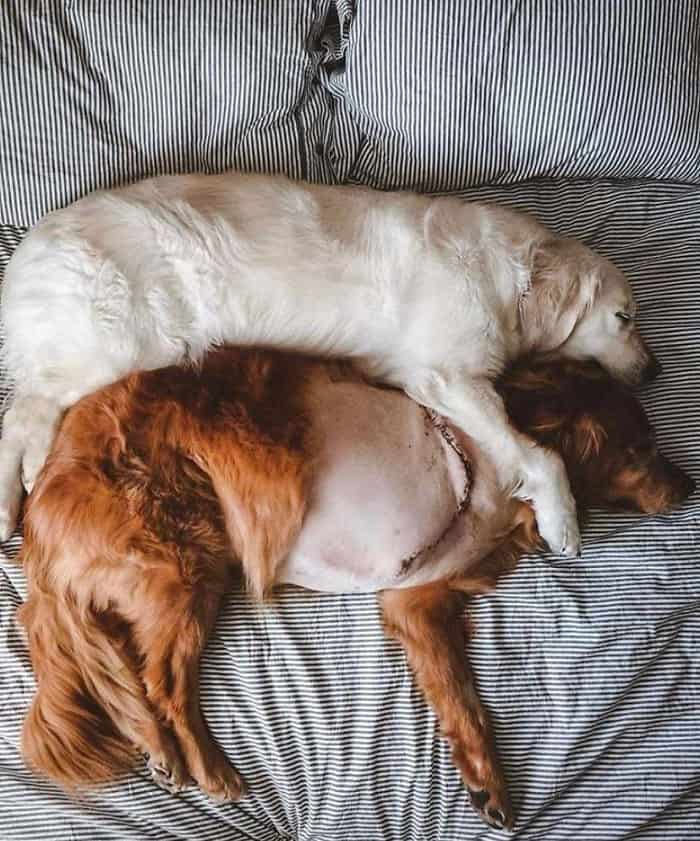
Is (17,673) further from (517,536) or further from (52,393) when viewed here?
(517,536)

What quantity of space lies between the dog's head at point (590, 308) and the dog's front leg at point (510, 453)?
0.24m

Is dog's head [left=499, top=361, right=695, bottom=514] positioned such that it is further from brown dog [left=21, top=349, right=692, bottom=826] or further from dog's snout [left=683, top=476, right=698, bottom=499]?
brown dog [left=21, top=349, right=692, bottom=826]

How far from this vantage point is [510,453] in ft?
5.68

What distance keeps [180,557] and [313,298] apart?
1.85 ft

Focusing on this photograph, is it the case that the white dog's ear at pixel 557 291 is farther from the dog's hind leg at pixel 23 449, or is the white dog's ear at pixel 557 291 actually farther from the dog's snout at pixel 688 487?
the dog's hind leg at pixel 23 449

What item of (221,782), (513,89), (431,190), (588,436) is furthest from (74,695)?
(513,89)

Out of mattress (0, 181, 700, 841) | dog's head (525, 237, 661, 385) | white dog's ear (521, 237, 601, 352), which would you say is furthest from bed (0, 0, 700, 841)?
white dog's ear (521, 237, 601, 352)

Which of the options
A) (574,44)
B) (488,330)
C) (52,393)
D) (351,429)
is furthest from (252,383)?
(574,44)

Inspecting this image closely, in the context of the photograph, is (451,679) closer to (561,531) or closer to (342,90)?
(561,531)

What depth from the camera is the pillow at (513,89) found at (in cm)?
191

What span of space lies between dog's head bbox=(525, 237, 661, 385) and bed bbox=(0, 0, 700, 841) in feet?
0.38

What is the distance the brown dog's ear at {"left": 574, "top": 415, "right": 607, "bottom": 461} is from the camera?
5.85ft

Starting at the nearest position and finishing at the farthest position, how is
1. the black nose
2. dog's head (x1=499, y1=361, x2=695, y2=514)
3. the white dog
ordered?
the white dog < dog's head (x1=499, y1=361, x2=695, y2=514) < the black nose

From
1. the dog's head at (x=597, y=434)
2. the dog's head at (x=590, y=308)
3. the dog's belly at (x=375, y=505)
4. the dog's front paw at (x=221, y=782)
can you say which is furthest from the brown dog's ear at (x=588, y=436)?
the dog's front paw at (x=221, y=782)
